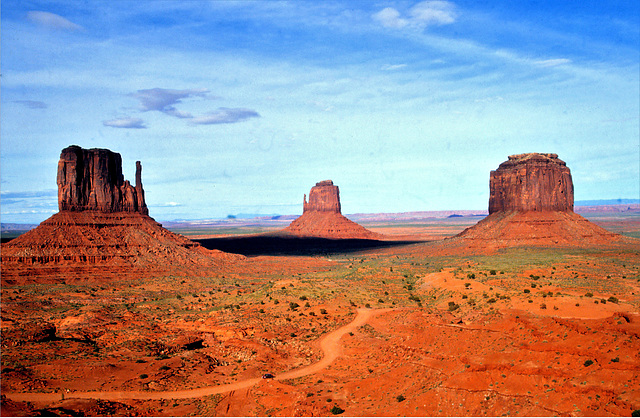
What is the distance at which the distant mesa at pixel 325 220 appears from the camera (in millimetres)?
178250

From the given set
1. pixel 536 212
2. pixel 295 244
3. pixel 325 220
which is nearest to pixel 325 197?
pixel 325 220

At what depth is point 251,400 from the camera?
27.5m

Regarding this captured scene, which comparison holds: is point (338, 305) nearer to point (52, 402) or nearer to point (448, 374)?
point (448, 374)

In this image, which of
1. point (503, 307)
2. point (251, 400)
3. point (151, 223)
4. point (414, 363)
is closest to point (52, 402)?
point (251, 400)

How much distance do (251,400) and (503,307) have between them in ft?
74.7

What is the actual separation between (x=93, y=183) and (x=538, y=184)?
3467 inches

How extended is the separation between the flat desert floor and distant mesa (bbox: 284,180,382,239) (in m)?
116

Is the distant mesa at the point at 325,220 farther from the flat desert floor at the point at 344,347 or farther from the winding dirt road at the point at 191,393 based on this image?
the winding dirt road at the point at 191,393

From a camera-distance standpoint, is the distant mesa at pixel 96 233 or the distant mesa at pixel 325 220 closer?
the distant mesa at pixel 96 233

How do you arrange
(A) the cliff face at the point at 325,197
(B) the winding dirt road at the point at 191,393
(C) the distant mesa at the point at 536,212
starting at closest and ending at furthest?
1. (B) the winding dirt road at the point at 191,393
2. (C) the distant mesa at the point at 536,212
3. (A) the cliff face at the point at 325,197

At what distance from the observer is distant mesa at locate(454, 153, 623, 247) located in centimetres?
9838

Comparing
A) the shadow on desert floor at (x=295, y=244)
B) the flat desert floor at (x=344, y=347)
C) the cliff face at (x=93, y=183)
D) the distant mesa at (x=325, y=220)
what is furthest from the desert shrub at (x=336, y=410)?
the distant mesa at (x=325, y=220)

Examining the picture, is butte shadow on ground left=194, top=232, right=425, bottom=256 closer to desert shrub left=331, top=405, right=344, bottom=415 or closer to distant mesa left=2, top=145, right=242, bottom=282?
distant mesa left=2, top=145, right=242, bottom=282

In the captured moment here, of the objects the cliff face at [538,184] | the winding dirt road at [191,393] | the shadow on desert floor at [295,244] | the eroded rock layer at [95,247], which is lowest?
the winding dirt road at [191,393]
